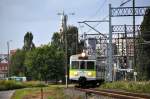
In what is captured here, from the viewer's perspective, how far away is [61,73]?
377 ft

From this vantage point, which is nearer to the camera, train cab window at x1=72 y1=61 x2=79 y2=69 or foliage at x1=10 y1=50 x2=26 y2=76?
train cab window at x1=72 y1=61 x2=79 y2=69

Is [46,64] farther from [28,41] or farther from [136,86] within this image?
[136,86]

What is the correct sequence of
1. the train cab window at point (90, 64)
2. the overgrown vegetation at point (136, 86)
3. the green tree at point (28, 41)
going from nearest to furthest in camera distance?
the overgrown vegetation at point (136, 86)
the train cab window at point (90, 64)
the green tree at point (28, 41)

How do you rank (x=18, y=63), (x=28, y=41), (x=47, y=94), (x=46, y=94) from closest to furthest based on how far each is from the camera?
(x=47, y=94)
(x=46, y=94)
(x=18, y=63)
(x=28, y=41)

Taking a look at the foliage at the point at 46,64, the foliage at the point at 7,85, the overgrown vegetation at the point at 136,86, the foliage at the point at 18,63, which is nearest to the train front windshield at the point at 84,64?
the overgrown vegetation at the point at 136,86

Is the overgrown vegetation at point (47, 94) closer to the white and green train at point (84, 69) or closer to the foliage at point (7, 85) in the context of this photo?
the white and green train at point (84, 69)

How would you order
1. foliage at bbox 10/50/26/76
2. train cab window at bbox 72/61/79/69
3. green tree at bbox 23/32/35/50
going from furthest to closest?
green tree at bbox 23/32/35/50 → foliage at bbox 10/50/26/76 → train cab window at bbox 72/61/79/69

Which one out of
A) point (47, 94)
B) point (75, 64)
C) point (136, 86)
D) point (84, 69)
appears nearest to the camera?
point (136, 86)

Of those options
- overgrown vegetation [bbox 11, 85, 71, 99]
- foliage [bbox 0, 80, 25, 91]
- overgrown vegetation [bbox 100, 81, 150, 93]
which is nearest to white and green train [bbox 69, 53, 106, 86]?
overgrown vegetation [bbox 11, 85, 71, 99]

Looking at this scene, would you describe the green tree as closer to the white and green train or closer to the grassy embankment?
the white and green train

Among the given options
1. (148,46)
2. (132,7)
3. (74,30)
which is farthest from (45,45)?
(132,7)

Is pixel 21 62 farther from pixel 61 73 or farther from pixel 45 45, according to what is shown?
pixel 61 73

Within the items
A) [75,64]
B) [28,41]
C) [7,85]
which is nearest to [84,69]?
[75,64]

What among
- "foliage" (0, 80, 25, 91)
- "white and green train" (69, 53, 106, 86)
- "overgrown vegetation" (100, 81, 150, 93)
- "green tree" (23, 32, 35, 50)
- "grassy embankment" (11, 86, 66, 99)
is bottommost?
"foliage" (0, 80, 25, 91)
